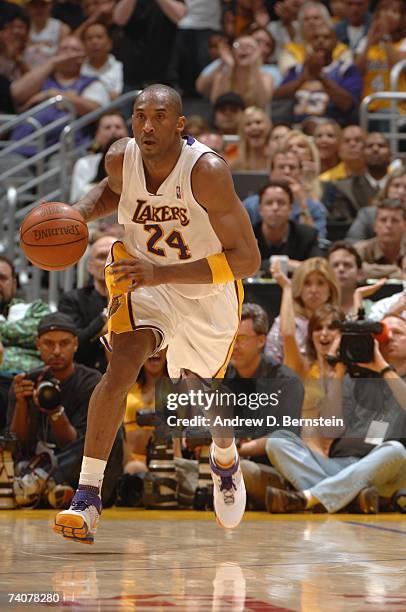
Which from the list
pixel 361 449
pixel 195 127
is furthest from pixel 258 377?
pixel 195 127

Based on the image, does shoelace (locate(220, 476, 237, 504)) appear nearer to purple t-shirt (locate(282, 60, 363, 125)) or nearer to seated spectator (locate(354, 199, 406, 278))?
seated spectator (locate(354, 199, 406, 278))

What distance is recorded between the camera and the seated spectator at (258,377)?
7.33 m

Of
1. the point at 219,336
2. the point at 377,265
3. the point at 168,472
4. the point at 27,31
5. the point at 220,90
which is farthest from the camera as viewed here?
the point at 27,31

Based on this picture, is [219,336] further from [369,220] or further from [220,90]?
[220,90]

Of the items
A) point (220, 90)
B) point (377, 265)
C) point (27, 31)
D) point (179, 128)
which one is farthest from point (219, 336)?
point (27, 31)

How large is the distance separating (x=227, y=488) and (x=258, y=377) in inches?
64.9

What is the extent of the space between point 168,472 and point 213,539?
149 centimetres

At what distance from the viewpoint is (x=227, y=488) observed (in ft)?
19.1

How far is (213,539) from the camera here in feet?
18.8

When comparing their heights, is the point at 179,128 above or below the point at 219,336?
above

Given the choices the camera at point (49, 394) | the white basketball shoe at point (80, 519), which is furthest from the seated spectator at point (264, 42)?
the white basketball shoe at point (80, 519)

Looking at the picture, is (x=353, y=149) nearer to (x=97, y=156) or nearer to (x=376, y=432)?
(x=97, y=156)

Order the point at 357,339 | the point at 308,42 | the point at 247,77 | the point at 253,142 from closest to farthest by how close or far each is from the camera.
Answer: the point at 357,339, the point at 253,142, the point at 247,77, the point at 308,42

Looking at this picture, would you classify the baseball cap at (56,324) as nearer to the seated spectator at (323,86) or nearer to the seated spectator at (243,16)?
the seated spectator at (323,86)
